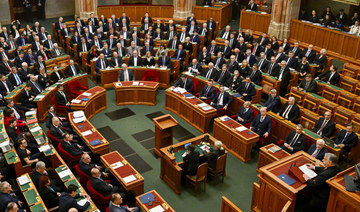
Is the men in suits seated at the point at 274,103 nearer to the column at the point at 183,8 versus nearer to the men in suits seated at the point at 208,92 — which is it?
the men in suits seated at the point at 208,92

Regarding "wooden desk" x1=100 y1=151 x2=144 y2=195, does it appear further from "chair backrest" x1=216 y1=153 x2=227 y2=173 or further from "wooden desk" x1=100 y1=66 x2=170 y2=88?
"wooden desk" x1=100 y1=66 x2=170 y2=88

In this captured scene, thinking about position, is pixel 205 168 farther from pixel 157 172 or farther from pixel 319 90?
pixel 319 90

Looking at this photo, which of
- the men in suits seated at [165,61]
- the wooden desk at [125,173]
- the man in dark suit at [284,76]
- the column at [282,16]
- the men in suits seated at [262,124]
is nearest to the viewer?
the wooden desk at [125,173]

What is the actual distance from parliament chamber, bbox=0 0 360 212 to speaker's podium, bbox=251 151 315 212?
3 cm

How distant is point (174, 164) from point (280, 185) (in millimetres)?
2704

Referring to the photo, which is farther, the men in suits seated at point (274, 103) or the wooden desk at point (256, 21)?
the wooden desk at point (256, 21)

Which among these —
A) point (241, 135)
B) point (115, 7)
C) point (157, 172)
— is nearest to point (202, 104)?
point (241, 135)

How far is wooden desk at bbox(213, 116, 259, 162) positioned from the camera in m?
10.2

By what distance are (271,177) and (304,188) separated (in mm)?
652

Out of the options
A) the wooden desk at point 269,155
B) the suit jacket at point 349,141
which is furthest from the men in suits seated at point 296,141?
the suit jacket at point 349,141

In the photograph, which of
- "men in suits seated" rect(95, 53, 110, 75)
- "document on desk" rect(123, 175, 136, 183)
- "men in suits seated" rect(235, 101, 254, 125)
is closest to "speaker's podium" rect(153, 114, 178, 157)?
"document on desk" rect(123, 175, 136, 183)

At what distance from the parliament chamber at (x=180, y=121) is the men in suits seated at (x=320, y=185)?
0.8 inches

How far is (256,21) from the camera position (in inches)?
794

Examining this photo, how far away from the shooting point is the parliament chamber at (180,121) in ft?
25.0
